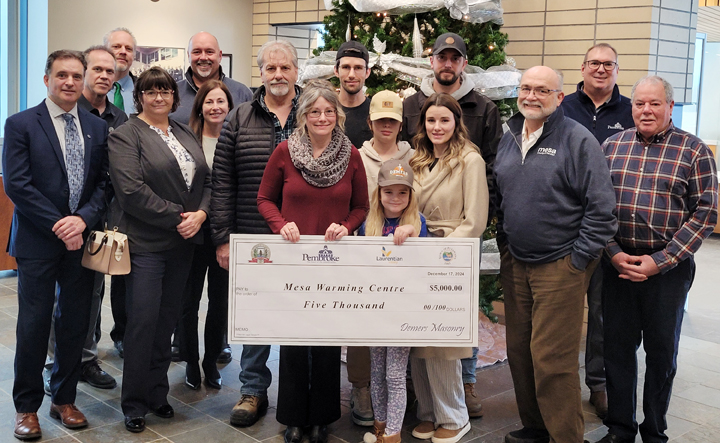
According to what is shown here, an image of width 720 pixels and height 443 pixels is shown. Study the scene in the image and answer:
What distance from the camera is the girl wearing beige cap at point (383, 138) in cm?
325

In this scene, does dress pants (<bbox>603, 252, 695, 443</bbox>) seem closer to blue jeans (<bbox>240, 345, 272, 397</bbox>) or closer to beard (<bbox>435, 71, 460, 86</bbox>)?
beard (<bbox>435, 71, 460, 86</bbox>)

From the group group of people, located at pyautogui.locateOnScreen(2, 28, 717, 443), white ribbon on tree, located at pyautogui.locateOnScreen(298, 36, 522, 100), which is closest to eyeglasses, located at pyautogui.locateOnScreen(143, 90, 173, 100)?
group of people, located at pyautogui.locateOnScreen(2, 28, 717, 443)

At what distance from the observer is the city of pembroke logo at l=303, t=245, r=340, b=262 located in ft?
9.82

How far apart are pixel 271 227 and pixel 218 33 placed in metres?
6.30

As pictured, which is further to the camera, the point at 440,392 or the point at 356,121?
the point at 356,121

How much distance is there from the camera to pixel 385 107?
3242mm

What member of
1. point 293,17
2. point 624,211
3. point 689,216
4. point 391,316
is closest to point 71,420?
point 391,316

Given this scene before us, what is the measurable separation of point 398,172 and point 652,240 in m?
1.12

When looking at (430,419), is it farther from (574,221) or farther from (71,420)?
(71,420)

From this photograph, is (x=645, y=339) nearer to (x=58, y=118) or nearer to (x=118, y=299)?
(x=58, y=118)

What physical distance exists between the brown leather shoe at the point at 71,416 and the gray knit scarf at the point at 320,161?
1.55 m

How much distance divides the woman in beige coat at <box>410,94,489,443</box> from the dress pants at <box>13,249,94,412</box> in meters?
1.56

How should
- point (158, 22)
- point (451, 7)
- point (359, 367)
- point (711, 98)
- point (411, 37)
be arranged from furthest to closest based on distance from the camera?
point (711, 98), point (158, 22), point (411, 37), point (451, 7), point (359, 367)

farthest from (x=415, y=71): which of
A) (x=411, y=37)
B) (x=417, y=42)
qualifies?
(x=411, y=37)
